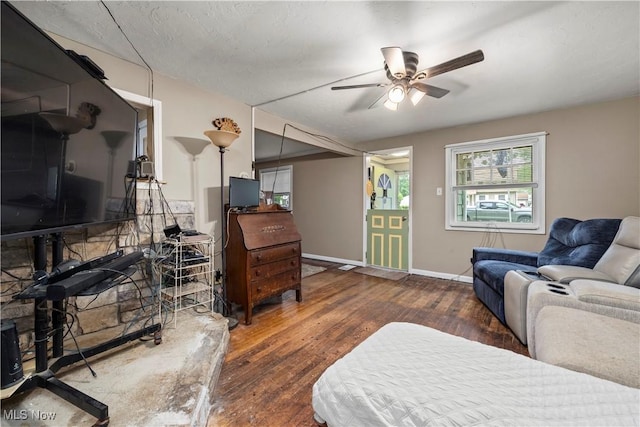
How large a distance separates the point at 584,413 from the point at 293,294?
278cm

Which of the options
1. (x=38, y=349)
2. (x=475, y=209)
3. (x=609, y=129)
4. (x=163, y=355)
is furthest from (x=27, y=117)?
(x=609, y=129)

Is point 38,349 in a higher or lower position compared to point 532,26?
lower

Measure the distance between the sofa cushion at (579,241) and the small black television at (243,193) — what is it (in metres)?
3.09

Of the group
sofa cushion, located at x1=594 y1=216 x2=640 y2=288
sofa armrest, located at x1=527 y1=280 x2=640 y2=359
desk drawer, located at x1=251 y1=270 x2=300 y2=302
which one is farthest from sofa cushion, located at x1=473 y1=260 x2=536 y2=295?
desk drawer, located at x1=251 y1=270 x2=300 y2=302

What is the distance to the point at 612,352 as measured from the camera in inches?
42.8

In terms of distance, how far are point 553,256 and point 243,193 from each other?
10.7ft

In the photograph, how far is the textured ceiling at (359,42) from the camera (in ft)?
5.16

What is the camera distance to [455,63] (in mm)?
1749

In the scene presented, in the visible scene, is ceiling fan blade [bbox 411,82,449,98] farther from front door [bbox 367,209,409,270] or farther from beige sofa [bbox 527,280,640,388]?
front door [bbox 367,209,409,270]

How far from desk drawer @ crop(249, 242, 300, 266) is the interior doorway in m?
2.11

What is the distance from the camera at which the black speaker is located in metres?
1.04

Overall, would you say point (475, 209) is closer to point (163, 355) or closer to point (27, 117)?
point (163, 355)

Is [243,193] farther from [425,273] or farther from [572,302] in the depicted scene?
[425,273]

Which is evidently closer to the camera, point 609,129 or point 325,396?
point 325,396
